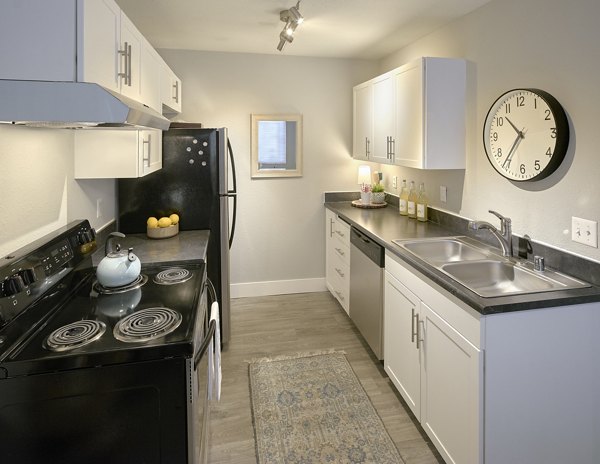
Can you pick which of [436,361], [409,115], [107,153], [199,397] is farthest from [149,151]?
[436,361]

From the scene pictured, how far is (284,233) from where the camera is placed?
4.30 meters

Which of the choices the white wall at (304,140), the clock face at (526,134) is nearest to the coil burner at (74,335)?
the clock face at (526,134)

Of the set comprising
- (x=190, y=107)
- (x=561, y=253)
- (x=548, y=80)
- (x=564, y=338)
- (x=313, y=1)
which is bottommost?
(x=564, y=338)

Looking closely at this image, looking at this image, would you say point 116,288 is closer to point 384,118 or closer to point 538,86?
point 538,86

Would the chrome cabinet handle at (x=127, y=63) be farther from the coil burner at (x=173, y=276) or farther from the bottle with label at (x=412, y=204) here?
the bottle with label at (x=412, y=204)

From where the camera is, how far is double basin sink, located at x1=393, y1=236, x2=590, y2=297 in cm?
186

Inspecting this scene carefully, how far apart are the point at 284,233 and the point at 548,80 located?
2.72m

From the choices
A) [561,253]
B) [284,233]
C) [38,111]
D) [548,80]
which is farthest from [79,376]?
[284,233]

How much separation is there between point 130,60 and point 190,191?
3.96 feet

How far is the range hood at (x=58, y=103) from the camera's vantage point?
3.94 ft

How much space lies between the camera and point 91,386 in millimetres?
1268

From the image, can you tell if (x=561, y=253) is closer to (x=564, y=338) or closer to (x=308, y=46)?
(x=564, y=338)

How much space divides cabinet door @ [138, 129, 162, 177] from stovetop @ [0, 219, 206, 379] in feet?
2.23

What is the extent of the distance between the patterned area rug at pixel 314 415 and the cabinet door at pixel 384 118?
1.64 metres
